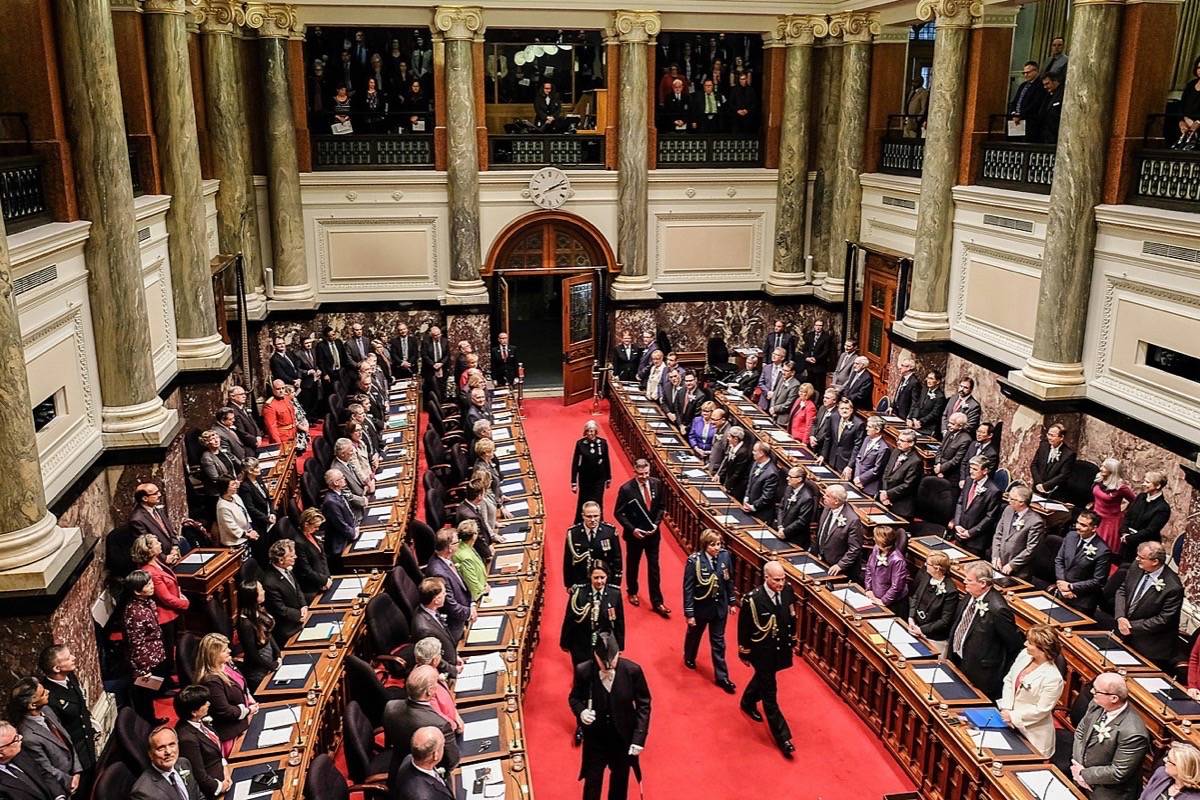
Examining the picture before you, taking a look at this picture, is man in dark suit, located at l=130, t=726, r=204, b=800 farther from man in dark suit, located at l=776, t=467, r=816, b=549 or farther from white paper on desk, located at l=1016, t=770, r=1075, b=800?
man in dark suit, located at l=776, t=467, r=816, b=549

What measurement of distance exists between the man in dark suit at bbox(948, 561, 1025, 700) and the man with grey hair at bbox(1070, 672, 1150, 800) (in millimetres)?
1199

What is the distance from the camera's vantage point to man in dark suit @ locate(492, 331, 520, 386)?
58.5 feet

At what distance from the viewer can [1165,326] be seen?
35.2 feet

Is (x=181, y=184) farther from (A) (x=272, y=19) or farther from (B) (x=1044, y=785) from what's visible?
(B) (x=1044, y=785)

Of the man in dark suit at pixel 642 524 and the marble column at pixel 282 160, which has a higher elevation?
the marble column at pixel 282 160

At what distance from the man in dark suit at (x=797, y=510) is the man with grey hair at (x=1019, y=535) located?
1.89 meters

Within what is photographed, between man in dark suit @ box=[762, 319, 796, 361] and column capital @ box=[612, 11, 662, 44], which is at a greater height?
column capital @ box=[612, 11, 662, 44]

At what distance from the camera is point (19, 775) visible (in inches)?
229

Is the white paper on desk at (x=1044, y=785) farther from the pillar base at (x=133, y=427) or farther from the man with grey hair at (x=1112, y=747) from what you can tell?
the pillar base at (x=133, y=427)

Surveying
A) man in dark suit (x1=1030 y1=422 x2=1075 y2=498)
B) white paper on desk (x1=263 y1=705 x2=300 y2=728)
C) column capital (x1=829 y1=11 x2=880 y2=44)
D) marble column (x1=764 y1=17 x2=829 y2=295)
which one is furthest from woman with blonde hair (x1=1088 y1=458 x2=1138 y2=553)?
column capital (x1=829 y1=11 x2=880 y2=44)

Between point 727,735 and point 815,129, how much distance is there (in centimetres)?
1352

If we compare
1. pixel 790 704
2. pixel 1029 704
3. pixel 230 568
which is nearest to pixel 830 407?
pixel 790 704

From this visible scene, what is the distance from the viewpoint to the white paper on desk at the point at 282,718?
695cm

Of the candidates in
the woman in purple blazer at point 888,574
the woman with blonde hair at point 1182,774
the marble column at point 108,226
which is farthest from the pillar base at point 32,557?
the woman with blonde hair at point 1182,774
